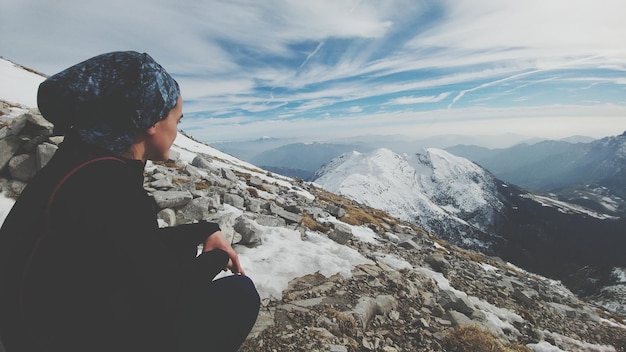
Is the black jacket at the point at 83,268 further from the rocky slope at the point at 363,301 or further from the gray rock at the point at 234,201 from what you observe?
the gray rock at the point at 234,201

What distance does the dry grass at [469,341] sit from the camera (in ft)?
22.8

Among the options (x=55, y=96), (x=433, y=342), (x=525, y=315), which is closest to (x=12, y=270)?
(x=55, y=96)

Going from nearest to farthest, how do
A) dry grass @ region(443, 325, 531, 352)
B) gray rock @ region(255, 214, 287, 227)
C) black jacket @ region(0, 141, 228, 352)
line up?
black jacket @ region(0, 141, 228, 352), dry grass @ region(443, 325, 531, 352), gray rock @ region(255, 214, 287, 227)

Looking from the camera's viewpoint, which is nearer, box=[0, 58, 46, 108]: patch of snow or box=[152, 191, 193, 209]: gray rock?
box=[152, 191, 193, 209]: gray rock

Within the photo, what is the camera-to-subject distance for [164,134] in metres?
2.74

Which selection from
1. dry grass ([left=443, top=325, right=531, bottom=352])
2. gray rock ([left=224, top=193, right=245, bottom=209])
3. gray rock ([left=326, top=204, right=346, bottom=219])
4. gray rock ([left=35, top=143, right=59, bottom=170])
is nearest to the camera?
dry grass ([left=443, top=325, right=531, bottom=352])

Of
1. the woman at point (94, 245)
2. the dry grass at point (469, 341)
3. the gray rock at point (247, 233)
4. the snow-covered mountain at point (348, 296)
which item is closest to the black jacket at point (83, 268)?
the woman at point (94, 245)

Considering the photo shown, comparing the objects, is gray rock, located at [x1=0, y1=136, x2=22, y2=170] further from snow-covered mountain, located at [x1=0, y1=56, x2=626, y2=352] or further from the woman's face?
the woman's face

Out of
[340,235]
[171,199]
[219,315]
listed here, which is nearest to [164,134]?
[219,315]

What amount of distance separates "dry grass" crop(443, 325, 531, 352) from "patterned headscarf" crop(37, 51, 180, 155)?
7808mm

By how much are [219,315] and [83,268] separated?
4.18ft

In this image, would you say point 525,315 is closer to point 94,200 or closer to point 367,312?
point 367,312

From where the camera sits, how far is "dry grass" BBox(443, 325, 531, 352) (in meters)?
6.96

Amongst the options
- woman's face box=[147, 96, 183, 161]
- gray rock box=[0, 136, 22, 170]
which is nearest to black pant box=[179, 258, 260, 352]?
woman's face box=[147, 96, 183, 161]
